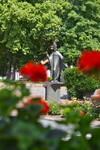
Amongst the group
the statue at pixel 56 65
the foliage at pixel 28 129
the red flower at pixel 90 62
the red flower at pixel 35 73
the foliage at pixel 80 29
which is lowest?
the foliage at pixel 28 129

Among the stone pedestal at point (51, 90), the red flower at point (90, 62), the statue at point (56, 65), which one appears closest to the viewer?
the red flower at point (90, 62)

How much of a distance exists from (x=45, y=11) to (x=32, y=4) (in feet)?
10.1

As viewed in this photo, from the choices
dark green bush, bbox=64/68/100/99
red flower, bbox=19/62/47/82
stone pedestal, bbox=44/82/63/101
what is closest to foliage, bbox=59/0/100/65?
dark green bush, bbox=64/68/100/99

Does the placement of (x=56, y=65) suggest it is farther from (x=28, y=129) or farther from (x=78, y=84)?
(x=28, y=129)

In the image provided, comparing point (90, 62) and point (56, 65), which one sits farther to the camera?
point (56, 65)

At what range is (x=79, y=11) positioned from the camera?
39.7 metres

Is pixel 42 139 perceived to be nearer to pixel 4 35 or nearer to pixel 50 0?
pixel 4 35

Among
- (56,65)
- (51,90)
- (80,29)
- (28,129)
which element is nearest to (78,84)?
(56,65)

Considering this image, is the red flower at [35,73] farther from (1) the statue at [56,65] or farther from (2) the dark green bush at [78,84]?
(2) the dark green bush at [78,84]

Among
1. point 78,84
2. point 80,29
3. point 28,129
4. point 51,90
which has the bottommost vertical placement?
point 28,129

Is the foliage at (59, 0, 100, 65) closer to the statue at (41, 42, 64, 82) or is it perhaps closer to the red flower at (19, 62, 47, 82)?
the statue at (41, 42, 64, 82)

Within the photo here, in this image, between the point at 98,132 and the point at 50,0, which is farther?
the point at 50,0

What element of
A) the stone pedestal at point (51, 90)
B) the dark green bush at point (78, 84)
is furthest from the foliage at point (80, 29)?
the stone pedestal at point (51, 90)

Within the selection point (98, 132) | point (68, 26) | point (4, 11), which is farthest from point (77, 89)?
point (68, 26)
